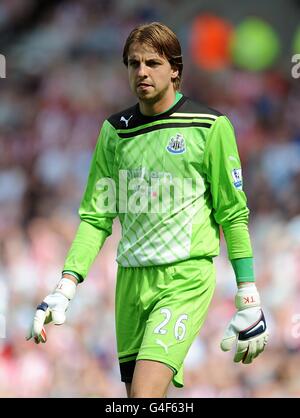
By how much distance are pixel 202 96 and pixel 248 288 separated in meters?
6.02

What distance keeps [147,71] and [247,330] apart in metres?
1.35

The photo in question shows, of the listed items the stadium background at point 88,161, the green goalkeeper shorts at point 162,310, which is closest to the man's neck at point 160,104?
the green goalkeeper shorts at point 162,310

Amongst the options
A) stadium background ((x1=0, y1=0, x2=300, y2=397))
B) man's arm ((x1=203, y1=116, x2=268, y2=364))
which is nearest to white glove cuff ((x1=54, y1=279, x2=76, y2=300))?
man's arm ((x1=203, y1=116, x2=268, y2=364))

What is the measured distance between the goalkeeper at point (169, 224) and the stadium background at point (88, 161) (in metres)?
3.72

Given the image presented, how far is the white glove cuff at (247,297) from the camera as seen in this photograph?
489cm

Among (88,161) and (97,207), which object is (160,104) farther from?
(88,161)

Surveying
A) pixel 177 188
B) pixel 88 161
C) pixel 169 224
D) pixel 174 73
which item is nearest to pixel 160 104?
pixel 174 73

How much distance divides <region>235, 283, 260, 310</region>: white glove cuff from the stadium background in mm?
3739

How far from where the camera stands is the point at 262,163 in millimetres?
9922

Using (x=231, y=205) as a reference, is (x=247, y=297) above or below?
below

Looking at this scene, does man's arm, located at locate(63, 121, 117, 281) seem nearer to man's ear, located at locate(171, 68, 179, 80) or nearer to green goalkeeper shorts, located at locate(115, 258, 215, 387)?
green goalkeeper shorts, located at locate(115, 258, 215, 387)

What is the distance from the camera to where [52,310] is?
4.98 m

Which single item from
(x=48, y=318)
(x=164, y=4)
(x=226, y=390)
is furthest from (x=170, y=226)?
(x=164, y=4)

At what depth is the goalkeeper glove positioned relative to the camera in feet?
16.0
